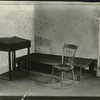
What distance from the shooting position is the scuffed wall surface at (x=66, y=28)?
6.38m

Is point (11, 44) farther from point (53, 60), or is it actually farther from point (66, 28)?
point (66, 28)

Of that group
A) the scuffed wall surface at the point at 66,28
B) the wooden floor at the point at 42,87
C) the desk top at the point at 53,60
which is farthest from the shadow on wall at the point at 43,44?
the wooden floor at the point at 42,87

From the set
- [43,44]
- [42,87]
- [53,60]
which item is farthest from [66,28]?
[42,87]

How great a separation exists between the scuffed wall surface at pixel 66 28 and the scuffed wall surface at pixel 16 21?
0.20 metres

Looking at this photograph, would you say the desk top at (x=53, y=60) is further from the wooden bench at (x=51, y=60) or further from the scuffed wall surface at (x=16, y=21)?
the scuffed wall surface at (x=16, y=21)

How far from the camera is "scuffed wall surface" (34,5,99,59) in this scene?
6376 mm

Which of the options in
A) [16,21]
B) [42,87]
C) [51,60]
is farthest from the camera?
[16,21]

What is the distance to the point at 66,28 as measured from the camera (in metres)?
6.71

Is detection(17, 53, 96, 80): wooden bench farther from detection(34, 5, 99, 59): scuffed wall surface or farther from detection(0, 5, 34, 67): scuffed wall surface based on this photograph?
detection(0, 5, 34, 67): scuffed wall surface

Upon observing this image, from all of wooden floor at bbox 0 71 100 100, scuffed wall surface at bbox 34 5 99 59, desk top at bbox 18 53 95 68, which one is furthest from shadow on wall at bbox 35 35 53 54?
wooden floor at bbox 0 71 100 100

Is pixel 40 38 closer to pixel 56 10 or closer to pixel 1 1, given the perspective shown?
pixel 56 10

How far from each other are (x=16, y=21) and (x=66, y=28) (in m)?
1.65

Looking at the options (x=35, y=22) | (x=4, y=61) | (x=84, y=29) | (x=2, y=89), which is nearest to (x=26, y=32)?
(x=35, y=22)

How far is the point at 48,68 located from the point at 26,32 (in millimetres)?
1480
